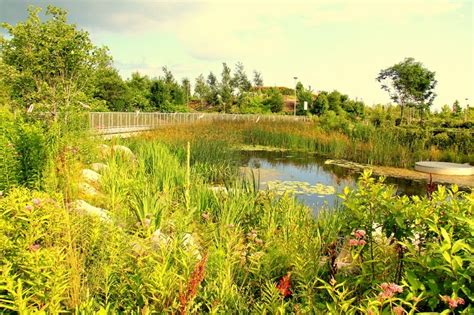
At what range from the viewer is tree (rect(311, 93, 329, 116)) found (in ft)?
115

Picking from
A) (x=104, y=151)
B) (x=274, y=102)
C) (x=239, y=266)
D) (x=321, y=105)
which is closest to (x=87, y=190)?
(x=239, y=266)

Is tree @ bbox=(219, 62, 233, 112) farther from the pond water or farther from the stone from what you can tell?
the stone

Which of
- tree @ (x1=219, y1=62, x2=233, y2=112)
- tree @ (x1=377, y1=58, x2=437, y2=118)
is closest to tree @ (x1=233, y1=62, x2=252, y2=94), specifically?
tree @ (x1=219, y1=62, x2=233, y2=112)

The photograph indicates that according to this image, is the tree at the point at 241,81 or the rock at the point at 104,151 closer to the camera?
the rock at the point at 104,151

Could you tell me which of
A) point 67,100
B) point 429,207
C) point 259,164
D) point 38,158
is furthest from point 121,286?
point 259,164

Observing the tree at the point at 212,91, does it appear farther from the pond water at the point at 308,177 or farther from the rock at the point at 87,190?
the rock at the point at 87,190

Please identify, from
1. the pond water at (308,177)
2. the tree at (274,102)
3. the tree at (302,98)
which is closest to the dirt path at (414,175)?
the pond water at (308,177)

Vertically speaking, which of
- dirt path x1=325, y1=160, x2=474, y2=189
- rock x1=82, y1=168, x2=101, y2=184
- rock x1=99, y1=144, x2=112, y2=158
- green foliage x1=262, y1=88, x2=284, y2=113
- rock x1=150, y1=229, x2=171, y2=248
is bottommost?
dirt path x1=325, y1=160, x2=474, y2=189

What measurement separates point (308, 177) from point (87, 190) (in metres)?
5.77

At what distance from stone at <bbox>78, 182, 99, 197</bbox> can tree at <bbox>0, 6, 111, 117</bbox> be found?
3.76 m

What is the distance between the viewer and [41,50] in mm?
8312

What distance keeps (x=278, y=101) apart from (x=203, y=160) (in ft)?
99.9

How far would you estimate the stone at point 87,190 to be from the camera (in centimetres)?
478

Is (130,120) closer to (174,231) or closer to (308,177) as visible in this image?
(308,177)
